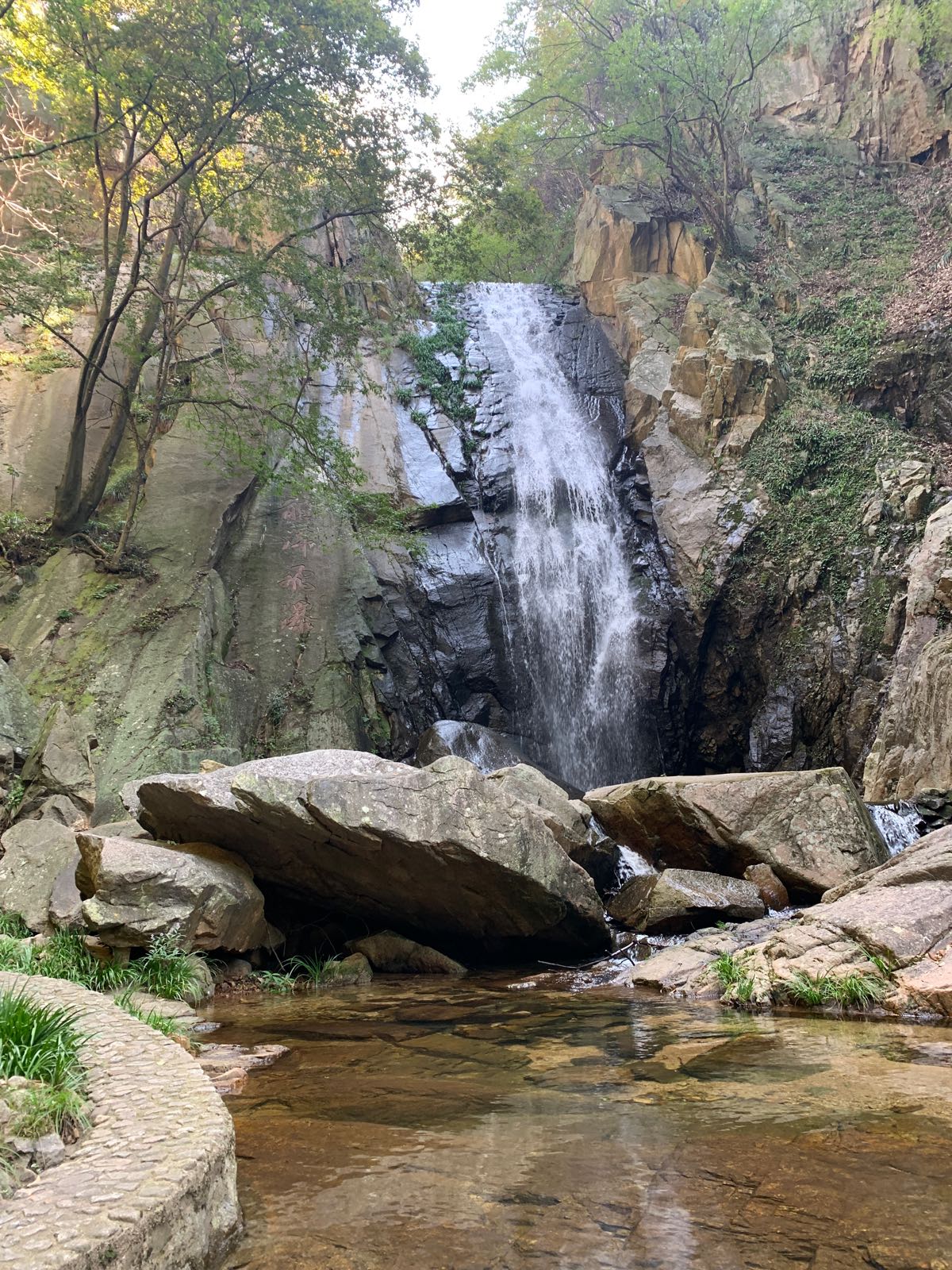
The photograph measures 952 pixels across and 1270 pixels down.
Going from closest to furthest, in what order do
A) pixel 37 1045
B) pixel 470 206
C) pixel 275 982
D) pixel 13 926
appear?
pixel 37 1045 < pixel 13 926 < pixel 275 982 < pixel 470 206

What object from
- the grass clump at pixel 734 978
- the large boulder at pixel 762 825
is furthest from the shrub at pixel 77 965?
the large boulder at pixel 762 825

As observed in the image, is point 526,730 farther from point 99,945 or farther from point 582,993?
point 99,945

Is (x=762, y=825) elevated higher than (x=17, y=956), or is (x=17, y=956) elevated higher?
(x=17, y=956)

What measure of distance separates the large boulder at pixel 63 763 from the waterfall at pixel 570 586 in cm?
738

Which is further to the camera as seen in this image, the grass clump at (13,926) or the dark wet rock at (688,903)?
the dark wet rock at (688,903)

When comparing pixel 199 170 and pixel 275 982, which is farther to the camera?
pixel 199 170

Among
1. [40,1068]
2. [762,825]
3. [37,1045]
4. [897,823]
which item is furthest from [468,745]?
[40,1068]

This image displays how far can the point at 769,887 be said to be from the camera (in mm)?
8453

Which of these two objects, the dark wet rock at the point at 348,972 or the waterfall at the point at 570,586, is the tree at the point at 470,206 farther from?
the dark wet rock at the point at 348,972

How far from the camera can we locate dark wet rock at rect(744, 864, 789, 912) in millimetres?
8375

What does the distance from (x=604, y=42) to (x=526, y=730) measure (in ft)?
59.4

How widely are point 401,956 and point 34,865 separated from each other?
3.48 metres

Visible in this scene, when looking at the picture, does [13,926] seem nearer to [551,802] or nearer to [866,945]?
[551,802]

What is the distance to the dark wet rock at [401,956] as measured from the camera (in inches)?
305
